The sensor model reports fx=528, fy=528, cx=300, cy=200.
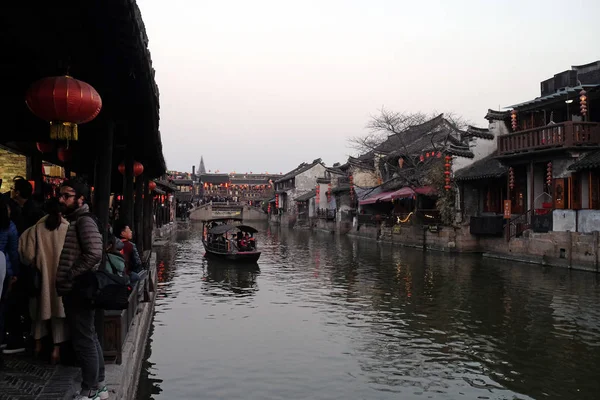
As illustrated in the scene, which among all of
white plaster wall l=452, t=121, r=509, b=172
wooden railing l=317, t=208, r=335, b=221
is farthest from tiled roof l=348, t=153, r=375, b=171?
white plaster wall l=452, t=121, r=509, b=172

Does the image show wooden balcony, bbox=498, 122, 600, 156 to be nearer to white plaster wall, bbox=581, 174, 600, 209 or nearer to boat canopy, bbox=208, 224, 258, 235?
white plaster wall, bbox=581, 174, 600, 209

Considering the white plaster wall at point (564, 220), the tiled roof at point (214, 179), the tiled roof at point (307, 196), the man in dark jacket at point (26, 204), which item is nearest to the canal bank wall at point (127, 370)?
the man in dark jacket at point (26, 204)

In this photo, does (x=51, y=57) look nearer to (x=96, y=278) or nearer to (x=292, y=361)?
(x=96, y=278)

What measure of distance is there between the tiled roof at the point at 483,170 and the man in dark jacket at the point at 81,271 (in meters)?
23.0

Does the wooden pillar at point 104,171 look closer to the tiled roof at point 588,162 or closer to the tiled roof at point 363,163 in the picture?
the tiled roof at point 588,162

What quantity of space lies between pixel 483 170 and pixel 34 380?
81.4 feet

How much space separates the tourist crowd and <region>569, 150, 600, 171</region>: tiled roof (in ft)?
58.1

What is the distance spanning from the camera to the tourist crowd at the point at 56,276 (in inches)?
181

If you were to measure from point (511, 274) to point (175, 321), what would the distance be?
12519 millimetres

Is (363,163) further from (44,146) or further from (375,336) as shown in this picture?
(44,146)

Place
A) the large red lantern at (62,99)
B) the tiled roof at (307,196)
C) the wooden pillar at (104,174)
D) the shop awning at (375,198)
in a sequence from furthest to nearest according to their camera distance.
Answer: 1. the tiled roof at (307,196)
2. the shop awning at (375,198)
3. the wooden pillar at (104,174)
4. the large red lantern at (62,99)

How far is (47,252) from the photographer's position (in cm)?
507

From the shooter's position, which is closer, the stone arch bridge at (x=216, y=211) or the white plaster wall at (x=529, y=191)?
the white plaster wall at (x=529, y=191)

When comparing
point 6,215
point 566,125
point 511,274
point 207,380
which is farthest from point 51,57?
point 566,125
